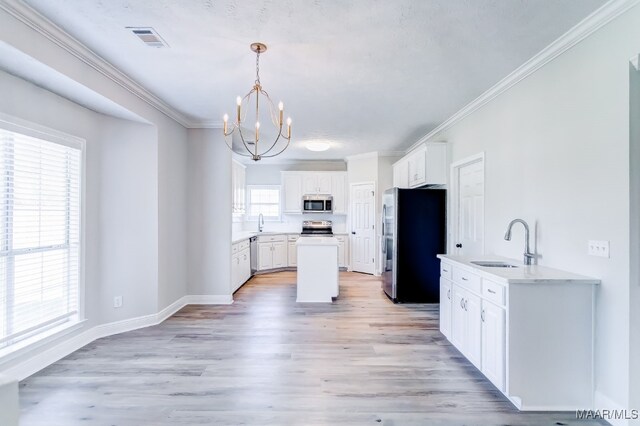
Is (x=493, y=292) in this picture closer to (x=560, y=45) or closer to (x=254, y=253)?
(x=560, y=45)

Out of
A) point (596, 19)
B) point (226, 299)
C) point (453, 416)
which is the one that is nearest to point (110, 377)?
point (226, 299)

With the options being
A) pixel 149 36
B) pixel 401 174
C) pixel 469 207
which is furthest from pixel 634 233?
pixel 401 174

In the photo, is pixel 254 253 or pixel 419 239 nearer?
pixel 419 239

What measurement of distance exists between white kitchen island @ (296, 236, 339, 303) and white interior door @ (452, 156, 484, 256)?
1715mm

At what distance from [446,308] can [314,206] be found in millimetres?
4608

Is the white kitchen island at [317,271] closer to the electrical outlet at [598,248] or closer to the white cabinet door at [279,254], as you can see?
the white cabinet door at [279,254]

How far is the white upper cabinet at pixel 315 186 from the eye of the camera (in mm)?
7617

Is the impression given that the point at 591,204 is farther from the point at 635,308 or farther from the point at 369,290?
the point at 369,290

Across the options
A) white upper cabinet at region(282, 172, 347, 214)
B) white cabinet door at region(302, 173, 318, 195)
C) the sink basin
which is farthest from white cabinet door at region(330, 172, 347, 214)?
the sink basin

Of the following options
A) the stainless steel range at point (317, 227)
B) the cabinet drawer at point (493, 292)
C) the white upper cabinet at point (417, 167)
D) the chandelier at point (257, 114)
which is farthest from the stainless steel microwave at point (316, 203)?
the cabinet drawer at point (493, 292)

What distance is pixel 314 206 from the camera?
7.57 metres

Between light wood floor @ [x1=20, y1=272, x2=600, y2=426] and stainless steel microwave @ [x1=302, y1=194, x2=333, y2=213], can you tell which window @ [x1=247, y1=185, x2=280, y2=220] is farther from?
light wood floor @ [x1=20, y1=272, x2=600, y2=426]

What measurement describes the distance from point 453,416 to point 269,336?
1.97m

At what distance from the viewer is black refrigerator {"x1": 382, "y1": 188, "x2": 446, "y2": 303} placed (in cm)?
483
